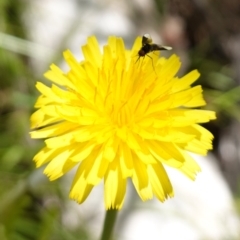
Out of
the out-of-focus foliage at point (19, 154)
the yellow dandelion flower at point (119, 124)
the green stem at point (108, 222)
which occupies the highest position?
the yellow dandelion flower at point (119, 124)

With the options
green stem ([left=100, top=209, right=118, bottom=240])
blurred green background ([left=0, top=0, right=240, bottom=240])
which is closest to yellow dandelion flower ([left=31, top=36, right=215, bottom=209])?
green stem ([left=100, top=209, right=118, bottom=240])

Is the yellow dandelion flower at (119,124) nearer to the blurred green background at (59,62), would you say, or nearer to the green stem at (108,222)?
the green stem at (108,222)

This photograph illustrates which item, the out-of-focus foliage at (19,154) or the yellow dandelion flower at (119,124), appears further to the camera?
the out-of-focus foliage at (19,154)

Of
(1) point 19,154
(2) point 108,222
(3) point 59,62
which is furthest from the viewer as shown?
(3) point 59,62

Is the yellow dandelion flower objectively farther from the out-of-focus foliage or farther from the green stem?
the out-of-focus foliage

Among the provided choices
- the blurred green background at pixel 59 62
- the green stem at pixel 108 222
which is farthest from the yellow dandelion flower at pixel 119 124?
the blurred green background at pixel 59 62

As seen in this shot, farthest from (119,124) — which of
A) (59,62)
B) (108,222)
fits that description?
(59,62)

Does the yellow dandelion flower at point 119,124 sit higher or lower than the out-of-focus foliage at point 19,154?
higher

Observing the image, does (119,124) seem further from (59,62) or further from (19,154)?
(59,62)
